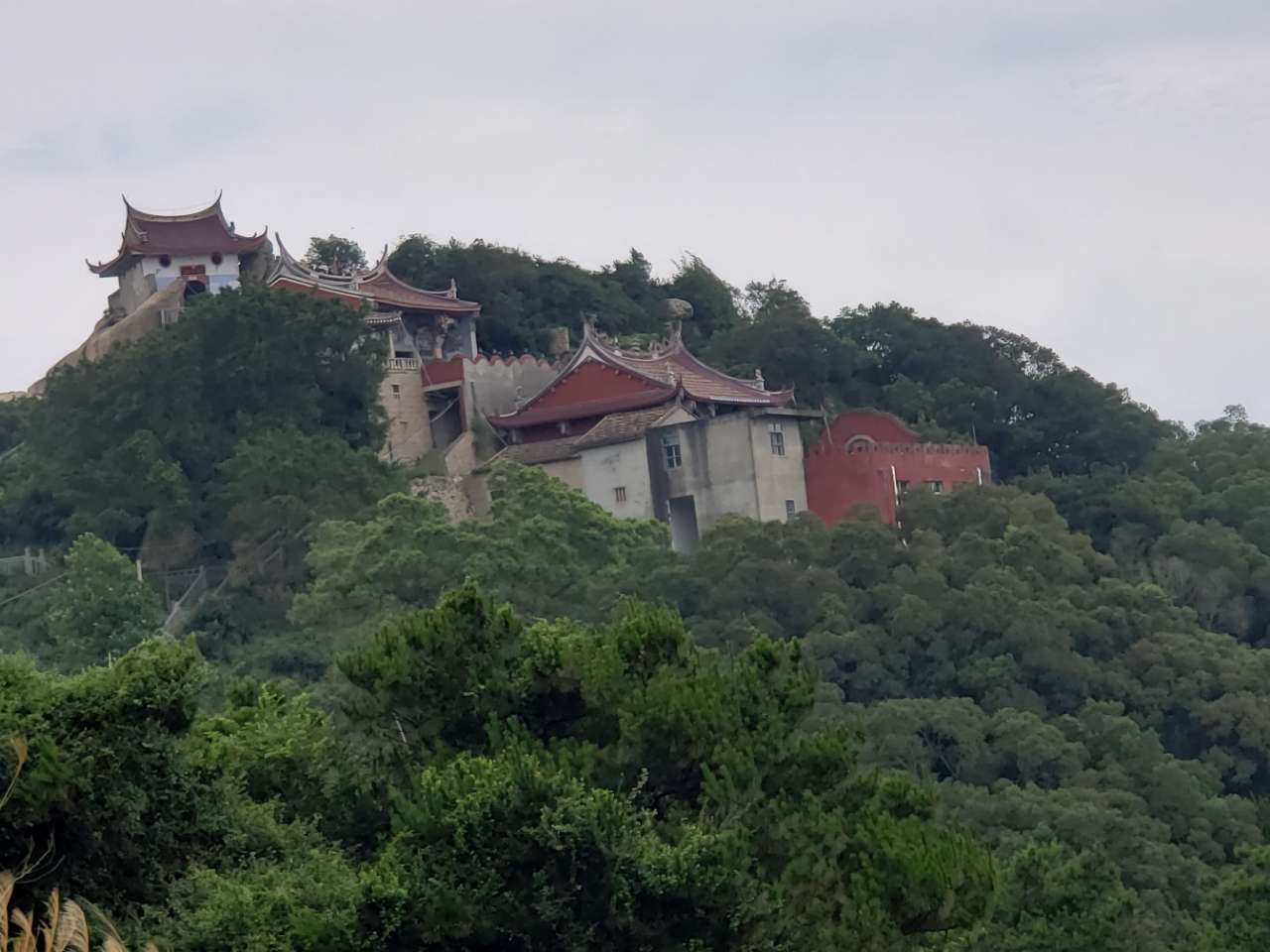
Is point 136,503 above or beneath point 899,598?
above

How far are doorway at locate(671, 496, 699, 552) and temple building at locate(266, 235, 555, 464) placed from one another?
3.63m

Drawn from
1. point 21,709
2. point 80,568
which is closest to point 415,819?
point 21,709

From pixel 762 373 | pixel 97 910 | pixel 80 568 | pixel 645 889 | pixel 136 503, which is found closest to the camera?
pixel 97 910

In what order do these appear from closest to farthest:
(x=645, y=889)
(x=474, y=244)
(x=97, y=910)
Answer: (x=97, y=910), (x=645, y=889), (x=474, y=244)

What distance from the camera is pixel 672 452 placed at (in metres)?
39.8

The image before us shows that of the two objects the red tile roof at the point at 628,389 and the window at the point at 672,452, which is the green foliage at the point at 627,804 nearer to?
the window at the point at 672,452

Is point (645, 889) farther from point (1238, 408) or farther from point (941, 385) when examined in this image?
point (1238, 408)

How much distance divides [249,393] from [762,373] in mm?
9766

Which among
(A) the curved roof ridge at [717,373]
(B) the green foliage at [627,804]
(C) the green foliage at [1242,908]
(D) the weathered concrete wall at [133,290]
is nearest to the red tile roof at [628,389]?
(A) the curved roof ridge at [717,373]

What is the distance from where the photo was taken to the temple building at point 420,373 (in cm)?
4291

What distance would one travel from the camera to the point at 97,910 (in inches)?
564

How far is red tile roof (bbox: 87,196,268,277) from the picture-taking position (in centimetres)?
4712

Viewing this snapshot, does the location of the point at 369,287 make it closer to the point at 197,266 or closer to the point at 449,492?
the point at 197,266

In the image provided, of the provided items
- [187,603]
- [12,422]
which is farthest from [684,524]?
[12,422]
